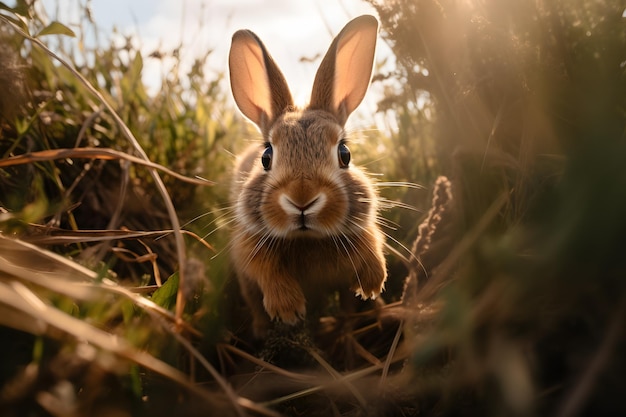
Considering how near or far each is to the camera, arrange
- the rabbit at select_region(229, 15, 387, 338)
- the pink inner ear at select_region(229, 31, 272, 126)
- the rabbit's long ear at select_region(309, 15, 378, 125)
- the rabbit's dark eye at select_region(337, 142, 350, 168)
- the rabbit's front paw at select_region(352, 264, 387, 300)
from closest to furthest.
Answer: the rabbit at select_region(229, 15, 387, 338) < the rabbit's front paw at select_region(352, 264, 387, 300) < the rabbit's dark eye at select_region(337, 142, 350, 168) < the rabbit's long ear at select_region(309, 15, 378, 125) < the pink inner ear at select_region(229, 31, 272, 126)

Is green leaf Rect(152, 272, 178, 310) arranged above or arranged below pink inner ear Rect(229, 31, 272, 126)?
below

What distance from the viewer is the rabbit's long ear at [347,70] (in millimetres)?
2996

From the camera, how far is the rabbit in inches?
91.4

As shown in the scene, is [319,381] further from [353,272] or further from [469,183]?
[469,183]

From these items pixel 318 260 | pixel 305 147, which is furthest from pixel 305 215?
pixel 305 147

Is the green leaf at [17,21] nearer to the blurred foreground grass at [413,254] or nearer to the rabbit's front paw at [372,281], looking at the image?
the blurred foreground grass at [413,254]

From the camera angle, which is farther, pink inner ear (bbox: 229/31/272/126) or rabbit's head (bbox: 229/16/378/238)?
pink inner ear (bbox: 229/31/272/126)

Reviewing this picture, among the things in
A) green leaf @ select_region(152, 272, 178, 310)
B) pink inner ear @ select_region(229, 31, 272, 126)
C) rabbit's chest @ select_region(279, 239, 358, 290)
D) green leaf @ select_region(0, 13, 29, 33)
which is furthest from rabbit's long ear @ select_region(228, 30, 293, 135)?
green leaf @ select_region(152, 272, 178, 310)

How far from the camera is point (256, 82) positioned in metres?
3.21

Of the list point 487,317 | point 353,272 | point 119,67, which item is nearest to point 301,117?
point 353,272

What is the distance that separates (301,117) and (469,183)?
107 centimetres

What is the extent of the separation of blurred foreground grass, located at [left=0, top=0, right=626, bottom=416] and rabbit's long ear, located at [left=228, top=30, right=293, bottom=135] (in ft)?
2.23

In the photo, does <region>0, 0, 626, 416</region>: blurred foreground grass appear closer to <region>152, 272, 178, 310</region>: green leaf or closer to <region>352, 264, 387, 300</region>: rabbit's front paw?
<region>152, 272, 178, 310</region>: green leaf

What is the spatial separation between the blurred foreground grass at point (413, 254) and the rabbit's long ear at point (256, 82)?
680mm
